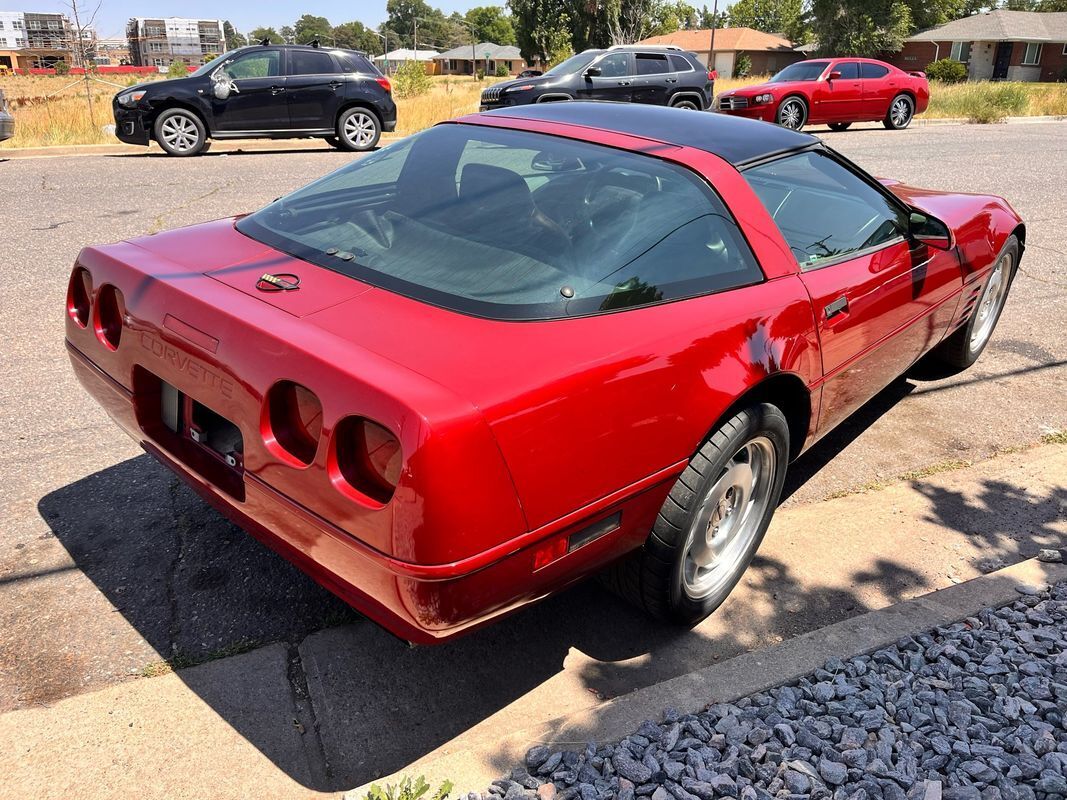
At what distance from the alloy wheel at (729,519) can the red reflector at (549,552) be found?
63cm

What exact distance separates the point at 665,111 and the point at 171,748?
113 inches

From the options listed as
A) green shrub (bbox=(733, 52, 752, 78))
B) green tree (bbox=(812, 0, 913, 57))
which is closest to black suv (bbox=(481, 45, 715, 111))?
green tree (bbox=(812, 0, 913, 57))

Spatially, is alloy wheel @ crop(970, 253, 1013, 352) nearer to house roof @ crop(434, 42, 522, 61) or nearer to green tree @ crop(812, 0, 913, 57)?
green tree @ crop(812, 0, 913, 57)

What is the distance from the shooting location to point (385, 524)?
1.96m

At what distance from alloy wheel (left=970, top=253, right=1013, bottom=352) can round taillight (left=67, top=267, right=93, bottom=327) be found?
14.7ft

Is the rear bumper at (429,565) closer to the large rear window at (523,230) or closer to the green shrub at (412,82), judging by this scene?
the large rear window at (523,230)

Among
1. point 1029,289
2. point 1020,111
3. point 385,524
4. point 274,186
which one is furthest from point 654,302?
point 1020,111

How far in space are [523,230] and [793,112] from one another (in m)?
17.1

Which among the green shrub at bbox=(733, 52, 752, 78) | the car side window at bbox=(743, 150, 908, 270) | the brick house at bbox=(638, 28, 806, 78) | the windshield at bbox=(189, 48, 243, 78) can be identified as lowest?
the car side window at bbox=(743, 150, 908, 270)

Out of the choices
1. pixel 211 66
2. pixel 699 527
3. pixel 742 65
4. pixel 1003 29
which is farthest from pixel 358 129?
pixel 742 65

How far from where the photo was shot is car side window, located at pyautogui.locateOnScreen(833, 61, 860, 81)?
18.4m

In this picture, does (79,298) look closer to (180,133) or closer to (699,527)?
(699,527)

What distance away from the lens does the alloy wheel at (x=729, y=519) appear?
2797 millimetres

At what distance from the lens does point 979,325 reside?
5.21m
